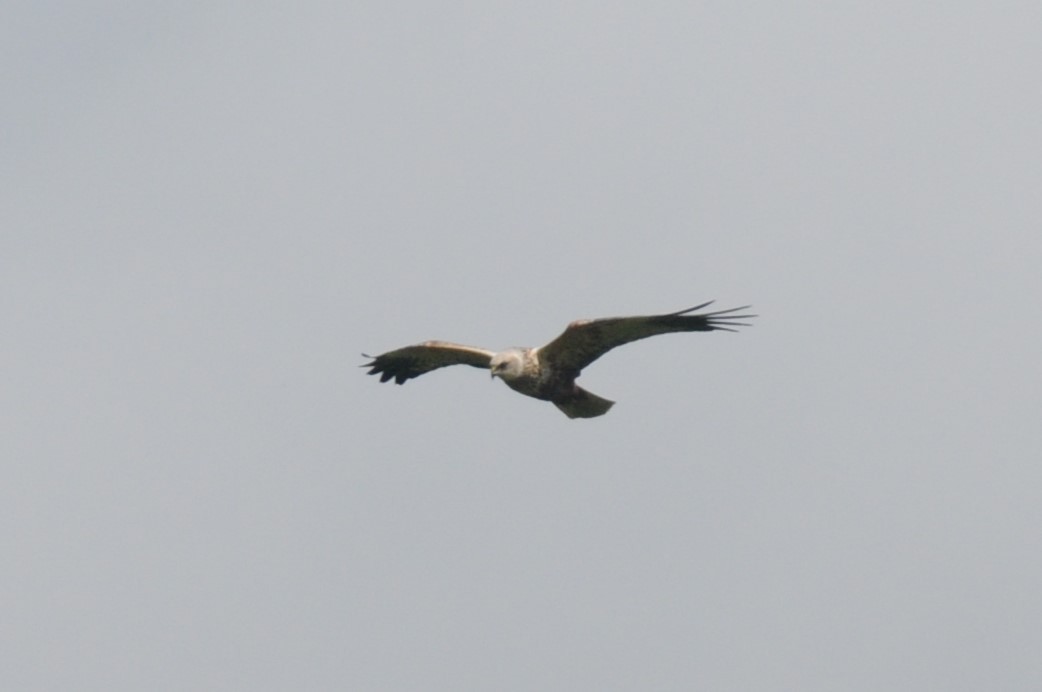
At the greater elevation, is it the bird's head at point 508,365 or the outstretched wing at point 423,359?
the outstretched wing at point 423,359

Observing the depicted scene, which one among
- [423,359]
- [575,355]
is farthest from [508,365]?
[423,359]

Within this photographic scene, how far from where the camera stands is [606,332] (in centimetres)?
1819

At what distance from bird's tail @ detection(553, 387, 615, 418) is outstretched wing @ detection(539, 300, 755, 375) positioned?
386 millimetres

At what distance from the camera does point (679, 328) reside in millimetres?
17672

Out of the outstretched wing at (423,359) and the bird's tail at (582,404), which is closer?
the bird's tail at (582,404)

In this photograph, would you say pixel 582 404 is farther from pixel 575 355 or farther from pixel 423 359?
pixel 423 359

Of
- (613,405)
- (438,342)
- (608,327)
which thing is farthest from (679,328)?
(438,342)

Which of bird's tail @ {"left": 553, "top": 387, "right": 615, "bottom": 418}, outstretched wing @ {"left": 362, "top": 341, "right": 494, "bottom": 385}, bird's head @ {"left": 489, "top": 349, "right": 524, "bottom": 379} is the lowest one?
bird's tail @ {"left": 553, "top": 387, "right": 615, "bottom": 418}

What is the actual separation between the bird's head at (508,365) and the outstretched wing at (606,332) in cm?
23

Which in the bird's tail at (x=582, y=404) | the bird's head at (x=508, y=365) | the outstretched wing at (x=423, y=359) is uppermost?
the outstretched wing at (x=423, y=359)

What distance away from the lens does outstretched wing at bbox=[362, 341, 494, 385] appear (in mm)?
20719

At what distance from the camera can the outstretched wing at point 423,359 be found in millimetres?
20719

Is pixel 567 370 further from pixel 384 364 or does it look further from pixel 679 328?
pixel 384 364

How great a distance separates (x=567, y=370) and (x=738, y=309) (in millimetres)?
2385
